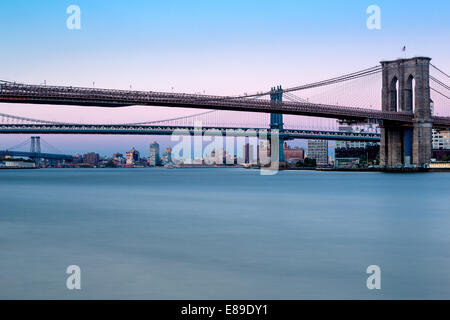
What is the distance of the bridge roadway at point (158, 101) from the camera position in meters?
34.5

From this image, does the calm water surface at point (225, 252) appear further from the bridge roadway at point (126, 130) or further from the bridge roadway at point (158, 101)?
the bridge roadway at point (126, 130)

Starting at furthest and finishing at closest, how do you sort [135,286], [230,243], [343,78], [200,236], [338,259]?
1. [343,78]
2. [200,236]
3. [230,243]
4. [338,259]
5. [135,286]

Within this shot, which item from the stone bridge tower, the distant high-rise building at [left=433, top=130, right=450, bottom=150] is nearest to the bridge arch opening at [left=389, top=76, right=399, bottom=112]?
the stone bridge tower

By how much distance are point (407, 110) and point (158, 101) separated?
80.9 feet

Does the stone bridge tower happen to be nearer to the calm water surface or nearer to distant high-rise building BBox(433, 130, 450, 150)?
the calm water surface

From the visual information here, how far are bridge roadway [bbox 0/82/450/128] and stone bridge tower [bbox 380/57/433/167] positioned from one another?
1539 mm

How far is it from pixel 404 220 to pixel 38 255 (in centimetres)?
944

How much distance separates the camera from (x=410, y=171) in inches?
1978

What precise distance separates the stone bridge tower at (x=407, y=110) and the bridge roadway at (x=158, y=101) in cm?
154

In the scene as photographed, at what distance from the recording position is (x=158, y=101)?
3825 cm

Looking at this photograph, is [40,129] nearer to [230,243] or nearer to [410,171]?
[410,171]

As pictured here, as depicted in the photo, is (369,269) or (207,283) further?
(369,269)

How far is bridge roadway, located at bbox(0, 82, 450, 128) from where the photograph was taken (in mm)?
34500
